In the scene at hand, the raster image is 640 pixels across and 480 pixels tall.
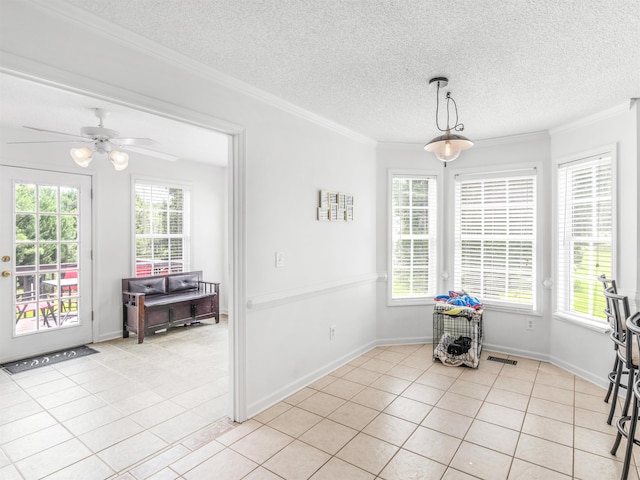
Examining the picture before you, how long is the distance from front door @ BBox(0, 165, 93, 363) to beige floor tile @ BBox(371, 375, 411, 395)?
3.64 metres

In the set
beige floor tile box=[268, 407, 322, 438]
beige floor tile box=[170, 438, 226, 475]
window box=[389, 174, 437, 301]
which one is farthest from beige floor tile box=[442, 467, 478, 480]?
window box=[389, 174, 437, 301]

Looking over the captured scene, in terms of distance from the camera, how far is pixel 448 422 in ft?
8.67

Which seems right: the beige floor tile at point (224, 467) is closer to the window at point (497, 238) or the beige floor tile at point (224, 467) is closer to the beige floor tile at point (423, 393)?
the beige floor tile at point (423, 393)

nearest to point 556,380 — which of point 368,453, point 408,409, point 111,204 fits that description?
point 408,409

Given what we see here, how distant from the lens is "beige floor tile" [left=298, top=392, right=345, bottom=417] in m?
2.83

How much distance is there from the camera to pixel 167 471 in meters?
2.11

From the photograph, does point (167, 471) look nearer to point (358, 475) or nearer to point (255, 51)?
point (358, 475)

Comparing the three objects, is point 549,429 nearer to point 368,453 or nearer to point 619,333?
point 619,333

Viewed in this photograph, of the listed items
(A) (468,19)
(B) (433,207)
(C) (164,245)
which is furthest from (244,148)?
(C) (164,245)

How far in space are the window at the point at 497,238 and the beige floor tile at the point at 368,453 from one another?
259cm

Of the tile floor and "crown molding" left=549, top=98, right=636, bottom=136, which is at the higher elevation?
"crown molding" left=549, top=98, right=636, bottom=136

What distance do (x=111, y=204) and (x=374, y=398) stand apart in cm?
408

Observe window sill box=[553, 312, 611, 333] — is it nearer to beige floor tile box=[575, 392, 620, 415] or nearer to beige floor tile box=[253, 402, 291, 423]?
beige floor tile box=[575, 392, 620, 415]

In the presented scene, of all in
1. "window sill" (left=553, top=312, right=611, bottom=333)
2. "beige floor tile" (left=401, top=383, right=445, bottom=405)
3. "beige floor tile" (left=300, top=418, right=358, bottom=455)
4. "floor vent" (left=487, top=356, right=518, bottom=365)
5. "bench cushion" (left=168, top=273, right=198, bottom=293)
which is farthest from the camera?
"bench cushion" (left=168, top=273, right=198, bottom=293)
